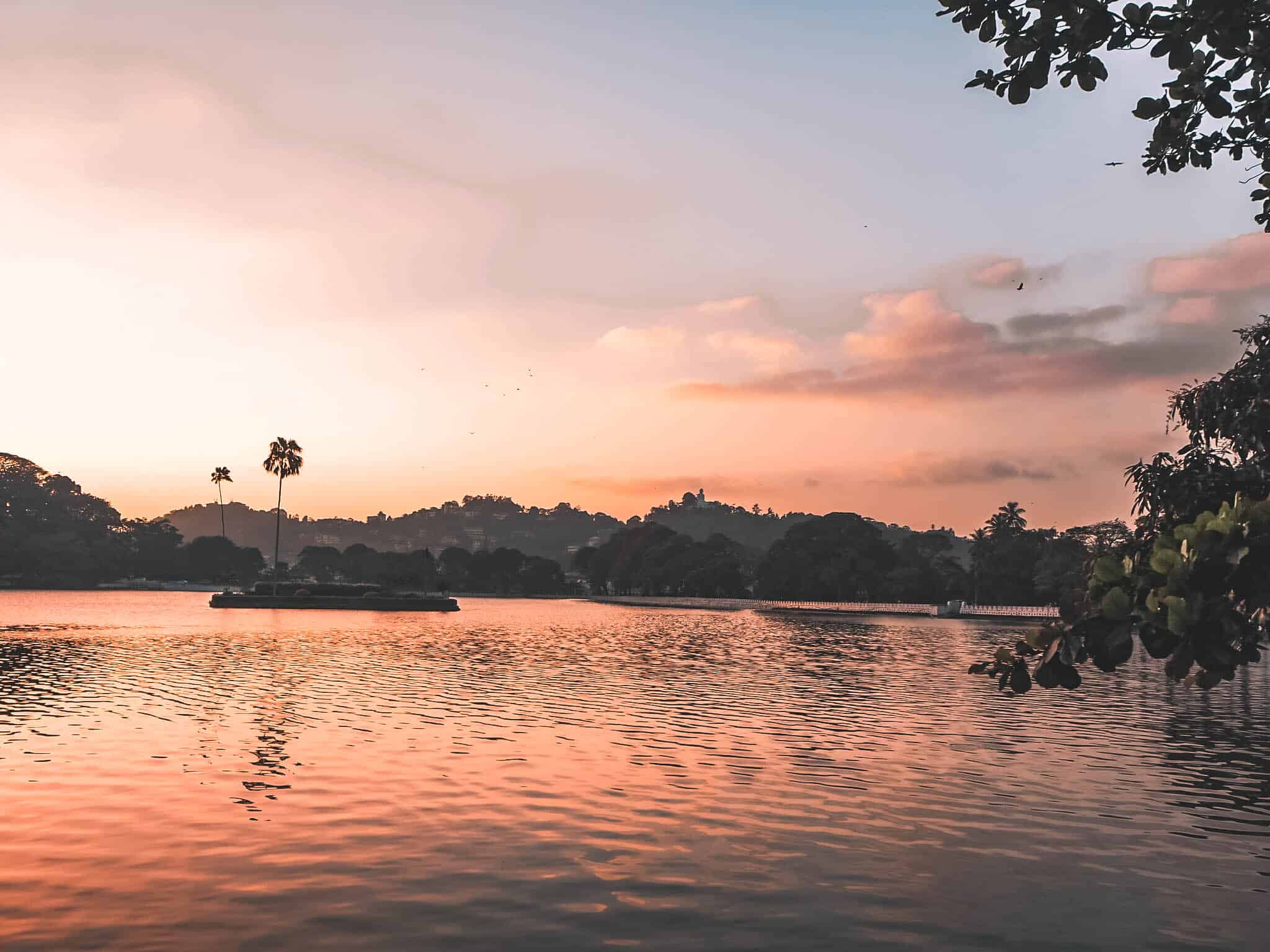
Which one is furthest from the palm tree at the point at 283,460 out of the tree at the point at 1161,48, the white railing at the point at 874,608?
the tree at the point at 1161,48

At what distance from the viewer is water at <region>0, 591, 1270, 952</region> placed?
43.7ft

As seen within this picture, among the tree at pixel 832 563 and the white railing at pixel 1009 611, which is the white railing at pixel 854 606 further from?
the white railing at pixel 1009 611

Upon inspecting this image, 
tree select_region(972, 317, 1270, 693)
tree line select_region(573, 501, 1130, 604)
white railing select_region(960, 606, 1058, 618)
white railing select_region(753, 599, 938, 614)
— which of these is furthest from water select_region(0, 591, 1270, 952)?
tree line select_region(573, 501, 1130, 604)

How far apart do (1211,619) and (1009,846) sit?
1269cm

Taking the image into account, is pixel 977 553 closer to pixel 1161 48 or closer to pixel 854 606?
pixel 854 606

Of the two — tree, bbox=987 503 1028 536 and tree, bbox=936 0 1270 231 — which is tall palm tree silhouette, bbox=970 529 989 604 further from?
tree, bbox=936 0 1270 231

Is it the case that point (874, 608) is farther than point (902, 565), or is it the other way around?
point (902, 565)

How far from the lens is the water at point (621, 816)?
13320 mm

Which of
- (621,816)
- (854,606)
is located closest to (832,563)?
(854,606)

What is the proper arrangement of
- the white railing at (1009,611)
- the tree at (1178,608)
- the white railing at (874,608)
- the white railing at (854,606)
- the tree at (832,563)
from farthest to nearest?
the tree at (832,563)
the white railing at (854,606)
the white railing at (874,608)
the white railing at (1009,611)
the tree at (1178,608)

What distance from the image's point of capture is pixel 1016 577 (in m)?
156

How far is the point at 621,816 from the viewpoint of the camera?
19.4 metres

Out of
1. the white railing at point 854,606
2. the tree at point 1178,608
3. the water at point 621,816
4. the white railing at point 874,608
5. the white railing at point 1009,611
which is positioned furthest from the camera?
the white railing at point 854,606

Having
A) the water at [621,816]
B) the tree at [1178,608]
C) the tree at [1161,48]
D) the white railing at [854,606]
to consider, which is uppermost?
the tree at [1161,48]
